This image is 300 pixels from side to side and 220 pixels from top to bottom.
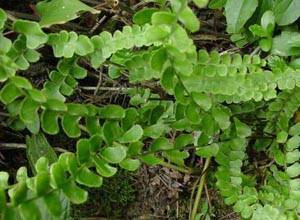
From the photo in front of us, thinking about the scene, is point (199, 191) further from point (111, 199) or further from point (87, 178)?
point (87, 178)

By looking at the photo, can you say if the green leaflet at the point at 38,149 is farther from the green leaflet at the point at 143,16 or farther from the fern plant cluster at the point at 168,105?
the green leaflet at the point at 143,16

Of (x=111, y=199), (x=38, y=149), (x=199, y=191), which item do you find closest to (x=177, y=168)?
(x=199, y=191)

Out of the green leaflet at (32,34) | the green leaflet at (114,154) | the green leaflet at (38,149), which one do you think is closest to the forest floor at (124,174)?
the green leaflet at (38,149)

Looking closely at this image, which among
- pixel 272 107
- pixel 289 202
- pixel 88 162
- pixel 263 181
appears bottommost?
pixel 263 181

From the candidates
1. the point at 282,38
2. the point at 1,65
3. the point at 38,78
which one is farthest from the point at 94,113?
the point at 282,38

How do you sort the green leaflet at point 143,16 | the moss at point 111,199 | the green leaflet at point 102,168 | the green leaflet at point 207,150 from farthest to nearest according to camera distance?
the moss at point 111,199 < the green leaflet at point 207,150 < the green leaflet at point 143,16 < the green leaflet at point 102,168

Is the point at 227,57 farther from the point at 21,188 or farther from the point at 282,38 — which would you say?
the point at 21,188
